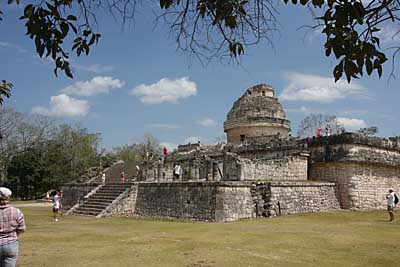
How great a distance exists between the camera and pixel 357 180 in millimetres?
18828

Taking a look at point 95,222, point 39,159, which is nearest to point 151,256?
point 95,222

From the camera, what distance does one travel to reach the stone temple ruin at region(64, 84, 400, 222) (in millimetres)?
15219

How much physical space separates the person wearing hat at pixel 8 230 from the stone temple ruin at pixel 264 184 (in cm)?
972

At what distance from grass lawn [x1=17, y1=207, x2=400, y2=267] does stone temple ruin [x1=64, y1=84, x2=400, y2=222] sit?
1.14 metres

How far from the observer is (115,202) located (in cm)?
1802

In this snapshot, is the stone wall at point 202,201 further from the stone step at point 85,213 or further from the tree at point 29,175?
the tree at point 29,175

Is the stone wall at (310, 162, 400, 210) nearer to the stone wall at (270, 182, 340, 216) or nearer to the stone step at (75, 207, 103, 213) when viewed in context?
the stone wall at (270, 182, 340, 216)

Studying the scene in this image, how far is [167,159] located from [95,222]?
40.0 feet

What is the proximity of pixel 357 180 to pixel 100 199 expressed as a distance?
37.2 feet

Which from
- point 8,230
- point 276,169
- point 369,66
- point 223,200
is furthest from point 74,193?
point 369,66

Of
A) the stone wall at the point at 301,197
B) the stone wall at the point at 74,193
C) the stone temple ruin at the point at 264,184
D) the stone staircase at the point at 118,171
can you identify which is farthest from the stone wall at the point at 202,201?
the stone staircase at the point at 118,171

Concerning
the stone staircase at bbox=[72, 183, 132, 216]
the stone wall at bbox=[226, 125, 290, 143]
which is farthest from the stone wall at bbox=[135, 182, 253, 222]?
the stone wall at bbox=[226, 125, 290, 143]

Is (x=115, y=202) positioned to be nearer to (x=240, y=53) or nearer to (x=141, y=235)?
(x=141, y=235)

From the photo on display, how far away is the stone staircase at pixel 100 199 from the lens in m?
18.6
